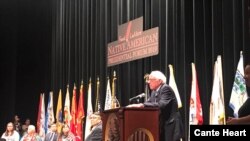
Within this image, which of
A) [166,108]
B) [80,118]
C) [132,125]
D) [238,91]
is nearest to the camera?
[132,125]

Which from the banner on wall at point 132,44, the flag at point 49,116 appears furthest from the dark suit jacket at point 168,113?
the flag at point 49,116

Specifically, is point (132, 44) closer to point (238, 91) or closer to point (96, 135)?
point (238, 91)

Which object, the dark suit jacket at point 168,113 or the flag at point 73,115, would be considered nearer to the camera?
the dark suit jacket at point 168,113

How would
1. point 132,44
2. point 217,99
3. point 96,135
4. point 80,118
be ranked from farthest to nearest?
point 80,118
point 132,44
point 217,99
point 96,135

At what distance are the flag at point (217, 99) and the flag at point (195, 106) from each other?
0.86 feet

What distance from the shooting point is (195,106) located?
6.84m

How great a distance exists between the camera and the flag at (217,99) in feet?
20.8

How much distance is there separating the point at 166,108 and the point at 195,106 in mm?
1105

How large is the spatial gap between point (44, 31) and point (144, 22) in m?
6.94

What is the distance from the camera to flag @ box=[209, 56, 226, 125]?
6.35m

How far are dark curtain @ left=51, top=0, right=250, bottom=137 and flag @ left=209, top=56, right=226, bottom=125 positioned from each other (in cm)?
7

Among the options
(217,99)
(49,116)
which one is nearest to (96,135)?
(217,99)

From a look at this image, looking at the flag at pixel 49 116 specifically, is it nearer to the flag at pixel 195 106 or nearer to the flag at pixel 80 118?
the flag at pixel 80 118

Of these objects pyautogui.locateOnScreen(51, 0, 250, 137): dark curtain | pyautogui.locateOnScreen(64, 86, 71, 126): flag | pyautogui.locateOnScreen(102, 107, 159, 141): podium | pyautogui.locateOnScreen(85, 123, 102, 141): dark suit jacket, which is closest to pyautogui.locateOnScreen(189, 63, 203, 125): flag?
pyautogui.locateOnScreen(51, 0, 250, 137): dark curtain
